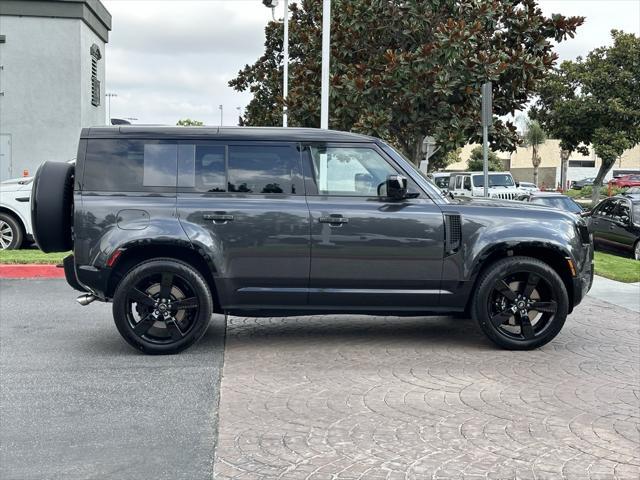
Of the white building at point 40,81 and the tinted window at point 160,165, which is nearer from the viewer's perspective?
the tinted window at point 160,165

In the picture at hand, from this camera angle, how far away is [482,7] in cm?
1825

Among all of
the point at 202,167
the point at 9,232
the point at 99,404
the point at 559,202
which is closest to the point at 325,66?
the point at 9,232

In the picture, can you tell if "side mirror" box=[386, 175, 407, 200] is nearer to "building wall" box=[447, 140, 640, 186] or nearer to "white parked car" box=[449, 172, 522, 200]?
"white parked car" box=[449, 172, 522, 200]

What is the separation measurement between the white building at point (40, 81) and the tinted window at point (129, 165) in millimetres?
15858

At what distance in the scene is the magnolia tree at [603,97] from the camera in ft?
118

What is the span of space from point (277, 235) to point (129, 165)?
1.45m

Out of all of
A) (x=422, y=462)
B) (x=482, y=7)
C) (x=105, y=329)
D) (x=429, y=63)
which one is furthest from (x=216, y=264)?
(x=482, y=7)

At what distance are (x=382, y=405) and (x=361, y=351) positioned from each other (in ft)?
5.51

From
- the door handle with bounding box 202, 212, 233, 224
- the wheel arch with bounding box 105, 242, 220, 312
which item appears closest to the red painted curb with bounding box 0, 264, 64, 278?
the wheel arch with bounding box 105, 242, 220, 312

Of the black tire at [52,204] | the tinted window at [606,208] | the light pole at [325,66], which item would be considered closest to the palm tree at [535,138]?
the tinted window at [606,208]

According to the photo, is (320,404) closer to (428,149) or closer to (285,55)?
(428,149)

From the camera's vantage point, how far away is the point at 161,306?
697 cm

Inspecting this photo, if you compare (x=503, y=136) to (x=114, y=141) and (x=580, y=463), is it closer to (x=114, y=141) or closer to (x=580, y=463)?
(x=114, y=141)

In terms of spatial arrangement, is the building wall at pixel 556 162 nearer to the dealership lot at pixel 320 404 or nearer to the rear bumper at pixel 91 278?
the dealership lot at pixel 320 404
